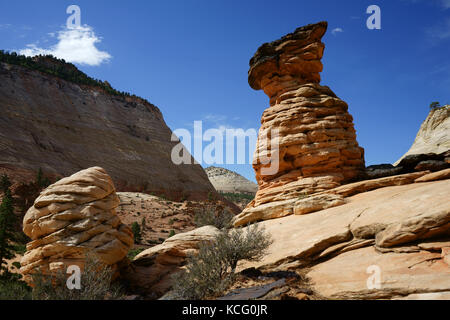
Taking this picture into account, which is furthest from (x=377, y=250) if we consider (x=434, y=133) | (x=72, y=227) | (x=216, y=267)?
(x=434, y=133)

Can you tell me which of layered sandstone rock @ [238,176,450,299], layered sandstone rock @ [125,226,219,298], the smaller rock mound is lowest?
layered sandstone rock @ [125,226,219,298]

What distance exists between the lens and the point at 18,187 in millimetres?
38938

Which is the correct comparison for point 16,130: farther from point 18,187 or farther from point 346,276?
point 346,276

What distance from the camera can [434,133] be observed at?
33.1 m

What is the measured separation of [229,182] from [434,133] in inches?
4382

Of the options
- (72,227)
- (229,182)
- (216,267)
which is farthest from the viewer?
(229,182)

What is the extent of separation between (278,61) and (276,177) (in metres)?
8.05

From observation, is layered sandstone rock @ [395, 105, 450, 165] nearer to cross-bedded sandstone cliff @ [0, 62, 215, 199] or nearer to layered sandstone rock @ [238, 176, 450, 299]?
layered sandstone rock @ [238, 176, 450, 299]

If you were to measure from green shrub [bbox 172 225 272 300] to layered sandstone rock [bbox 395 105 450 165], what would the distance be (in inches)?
1043

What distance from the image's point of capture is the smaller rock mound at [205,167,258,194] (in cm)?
13362

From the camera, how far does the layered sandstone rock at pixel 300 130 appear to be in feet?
51.0

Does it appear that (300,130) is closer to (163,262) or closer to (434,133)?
(163,262)

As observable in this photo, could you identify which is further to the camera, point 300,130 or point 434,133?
point 434,133

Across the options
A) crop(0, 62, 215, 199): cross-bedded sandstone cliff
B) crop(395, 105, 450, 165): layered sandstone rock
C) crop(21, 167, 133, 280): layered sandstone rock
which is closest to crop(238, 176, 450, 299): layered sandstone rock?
crop(21, 167, 133, 280): layered sandstone rock
